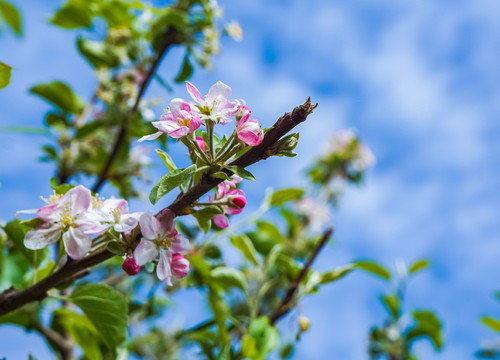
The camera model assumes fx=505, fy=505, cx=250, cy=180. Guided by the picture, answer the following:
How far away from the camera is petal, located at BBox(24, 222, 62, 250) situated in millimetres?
853

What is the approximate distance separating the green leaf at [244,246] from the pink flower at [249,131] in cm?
93

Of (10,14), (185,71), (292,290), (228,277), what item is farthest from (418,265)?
(10,14)

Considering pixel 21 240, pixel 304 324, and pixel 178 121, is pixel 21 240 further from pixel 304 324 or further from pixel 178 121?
pixel 304 324

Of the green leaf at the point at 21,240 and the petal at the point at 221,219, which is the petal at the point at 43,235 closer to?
the green leaf at the point at 21,240

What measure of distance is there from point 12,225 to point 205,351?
79cm

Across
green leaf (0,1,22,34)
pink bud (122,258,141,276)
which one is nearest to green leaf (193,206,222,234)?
pink bud (122,258,141,276)

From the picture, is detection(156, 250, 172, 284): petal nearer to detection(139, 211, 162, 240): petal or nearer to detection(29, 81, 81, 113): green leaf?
detection(139, 211, 162, 240): petal

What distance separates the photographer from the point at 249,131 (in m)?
0.73

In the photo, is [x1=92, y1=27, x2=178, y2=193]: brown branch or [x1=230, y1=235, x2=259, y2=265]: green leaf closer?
[x1=230, y1=235, x2=259, y2=265]: green leaf

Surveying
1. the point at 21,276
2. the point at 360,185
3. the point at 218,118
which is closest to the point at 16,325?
the point at 21,276

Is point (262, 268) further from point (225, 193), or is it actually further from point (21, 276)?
point (225, 193)

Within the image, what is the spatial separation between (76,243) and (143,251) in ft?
0.40

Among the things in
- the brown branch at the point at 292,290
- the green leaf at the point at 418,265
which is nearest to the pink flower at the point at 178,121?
the brown branch at the point at 292,290

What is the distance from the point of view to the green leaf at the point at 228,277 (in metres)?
1.61
